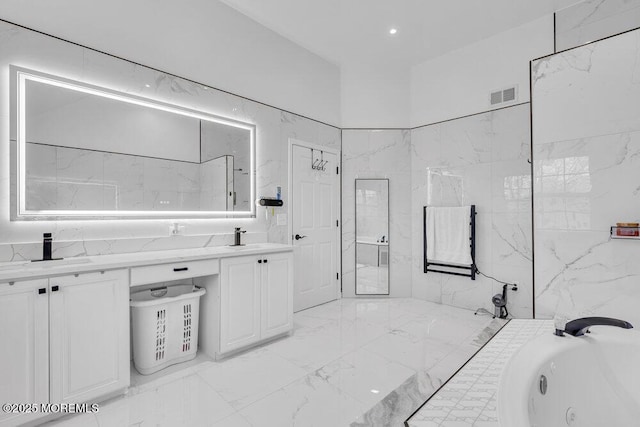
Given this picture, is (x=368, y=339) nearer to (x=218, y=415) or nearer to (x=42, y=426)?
(x=218, y=415)

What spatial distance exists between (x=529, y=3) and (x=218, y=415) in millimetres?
4546

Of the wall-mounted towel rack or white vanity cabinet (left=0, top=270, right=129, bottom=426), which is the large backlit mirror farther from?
the wall-mounted towel rack

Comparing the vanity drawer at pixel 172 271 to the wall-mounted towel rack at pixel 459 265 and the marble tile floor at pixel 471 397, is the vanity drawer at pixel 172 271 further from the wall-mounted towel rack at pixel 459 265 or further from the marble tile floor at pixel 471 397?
the wall-mounted towel rack at pixel 459 265

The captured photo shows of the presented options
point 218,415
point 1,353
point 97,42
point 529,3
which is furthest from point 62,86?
point 529,3

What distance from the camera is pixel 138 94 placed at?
257cm

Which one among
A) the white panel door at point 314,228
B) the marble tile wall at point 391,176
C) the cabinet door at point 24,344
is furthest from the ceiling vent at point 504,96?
the cabinet door at point 24,344

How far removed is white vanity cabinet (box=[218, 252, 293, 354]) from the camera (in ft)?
8.30

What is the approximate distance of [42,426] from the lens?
174 centimetres

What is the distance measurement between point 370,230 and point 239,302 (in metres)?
2.37

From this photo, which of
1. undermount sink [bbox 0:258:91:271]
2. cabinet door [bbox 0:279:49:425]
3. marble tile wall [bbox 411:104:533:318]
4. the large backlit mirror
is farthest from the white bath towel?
cabinet door [bbox 0:279:49:425]

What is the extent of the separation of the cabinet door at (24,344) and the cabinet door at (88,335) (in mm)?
38

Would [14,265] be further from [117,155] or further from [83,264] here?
[117,155]

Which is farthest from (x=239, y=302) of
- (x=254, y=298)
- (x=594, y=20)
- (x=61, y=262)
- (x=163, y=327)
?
(x=594, y=20)

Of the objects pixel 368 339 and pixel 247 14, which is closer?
pixel 368 339
